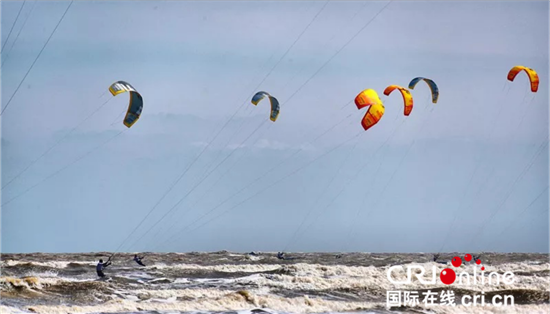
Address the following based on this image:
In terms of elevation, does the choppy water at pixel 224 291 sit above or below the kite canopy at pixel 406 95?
below

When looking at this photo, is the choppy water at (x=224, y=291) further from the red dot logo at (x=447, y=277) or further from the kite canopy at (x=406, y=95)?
the kite canopy at (x=406, y=95)

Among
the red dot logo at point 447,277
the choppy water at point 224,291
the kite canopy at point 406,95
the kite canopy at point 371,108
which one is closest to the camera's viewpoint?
the choppy water at point 224,291

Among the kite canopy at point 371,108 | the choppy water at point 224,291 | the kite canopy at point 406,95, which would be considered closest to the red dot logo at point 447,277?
the choppy water at point 224,291

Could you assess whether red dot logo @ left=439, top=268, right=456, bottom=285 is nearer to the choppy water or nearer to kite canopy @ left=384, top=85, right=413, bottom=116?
the choppy water

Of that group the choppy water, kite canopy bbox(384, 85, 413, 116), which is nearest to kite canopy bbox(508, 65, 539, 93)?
kite canopy bbox(384, 85, 413, 116)

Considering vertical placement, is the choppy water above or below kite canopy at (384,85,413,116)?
below

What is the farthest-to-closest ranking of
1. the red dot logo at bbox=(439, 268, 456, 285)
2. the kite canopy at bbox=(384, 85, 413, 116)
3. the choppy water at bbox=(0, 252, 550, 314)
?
the red dot logo at bbox=(439, 268, 456, 285) → the kite canopy at bbox=(384, 85, 413, 116) → the choppy water at bbox=(0, 252, 550, 314)

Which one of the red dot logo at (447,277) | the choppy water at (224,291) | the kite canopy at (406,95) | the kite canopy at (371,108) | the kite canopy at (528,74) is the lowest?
the choppy water at (224,291)

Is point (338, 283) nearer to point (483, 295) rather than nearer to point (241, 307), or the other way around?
point (483, 295)

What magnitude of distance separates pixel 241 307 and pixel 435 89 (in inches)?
586

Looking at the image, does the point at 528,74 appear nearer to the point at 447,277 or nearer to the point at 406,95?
the point at 406,95

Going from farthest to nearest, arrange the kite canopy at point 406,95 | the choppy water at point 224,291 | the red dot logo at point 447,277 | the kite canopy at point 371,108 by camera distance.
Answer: the red dot logo at point 447,277 < the kite canopy at point 406,95 < the kite canopy at point 371,108 < the choppy water at point 224,291

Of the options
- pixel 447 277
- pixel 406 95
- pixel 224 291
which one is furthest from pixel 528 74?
pixel 224 291

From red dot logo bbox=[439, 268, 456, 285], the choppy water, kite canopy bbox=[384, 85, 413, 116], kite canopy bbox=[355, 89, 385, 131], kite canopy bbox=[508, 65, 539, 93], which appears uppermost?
kite canopy bbox=[508, 65, 539, 93]
